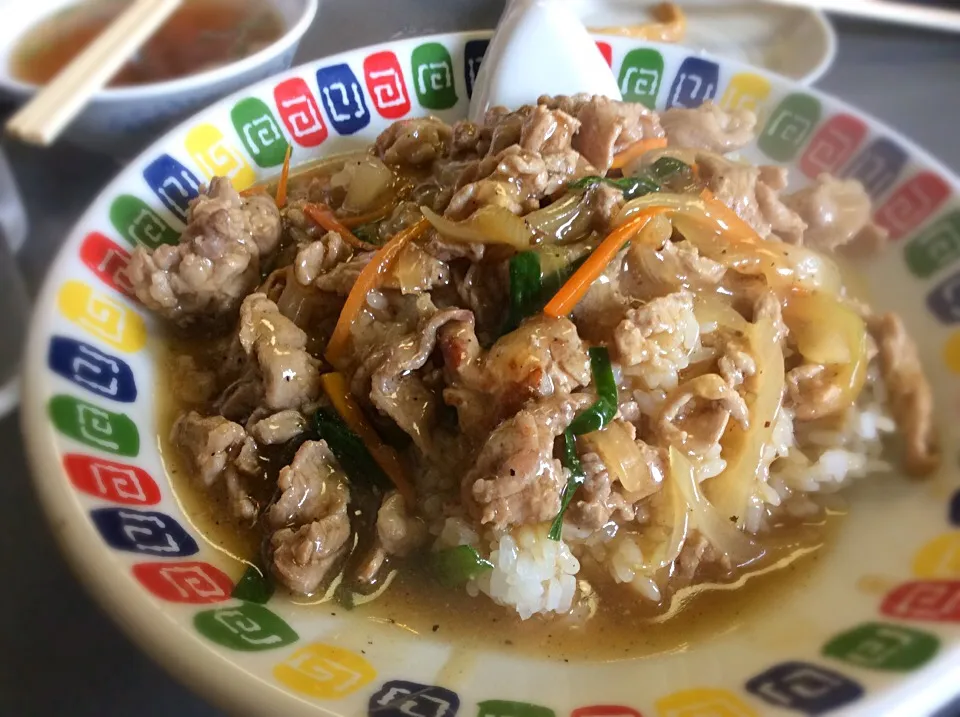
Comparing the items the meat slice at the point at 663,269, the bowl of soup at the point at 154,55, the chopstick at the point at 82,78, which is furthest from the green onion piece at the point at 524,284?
the bowl of soup at the point at 154,55

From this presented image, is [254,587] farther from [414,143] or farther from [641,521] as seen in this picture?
[414,143]

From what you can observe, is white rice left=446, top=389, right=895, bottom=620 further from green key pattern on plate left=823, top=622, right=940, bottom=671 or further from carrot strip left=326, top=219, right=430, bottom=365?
carrot strip left=326, top=219, right=430, bottom=365

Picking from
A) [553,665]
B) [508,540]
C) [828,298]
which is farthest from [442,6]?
[553,665]

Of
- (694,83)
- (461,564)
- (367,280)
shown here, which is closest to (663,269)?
(367,280)

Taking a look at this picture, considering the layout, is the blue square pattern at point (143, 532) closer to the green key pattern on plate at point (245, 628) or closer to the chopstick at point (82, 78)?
the green key pattern on plate at point (245, 628)

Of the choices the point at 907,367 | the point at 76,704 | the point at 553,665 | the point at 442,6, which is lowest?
the point at 76,704

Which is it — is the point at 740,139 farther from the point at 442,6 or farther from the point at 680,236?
the point at 442,6
